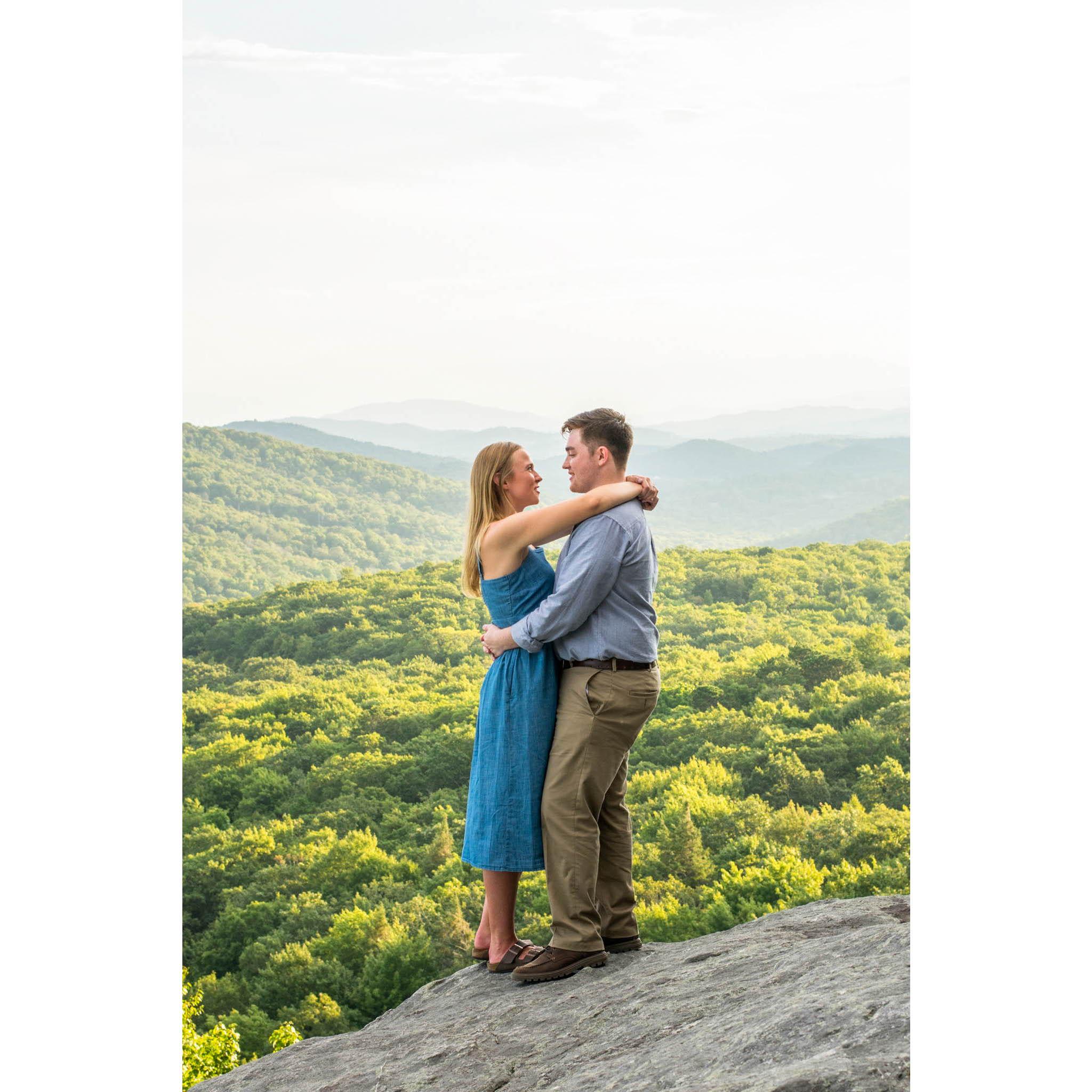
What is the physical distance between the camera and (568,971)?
2604 mm

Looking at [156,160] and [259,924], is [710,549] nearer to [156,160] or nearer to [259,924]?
[259,924]

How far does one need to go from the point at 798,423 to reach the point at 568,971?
1311 centimetres

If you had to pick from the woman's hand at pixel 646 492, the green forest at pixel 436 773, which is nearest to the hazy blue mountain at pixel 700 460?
the green forest at pixel 436 773

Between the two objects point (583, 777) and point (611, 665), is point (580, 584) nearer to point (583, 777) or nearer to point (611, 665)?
point (611, 665)

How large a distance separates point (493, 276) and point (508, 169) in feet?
4.31

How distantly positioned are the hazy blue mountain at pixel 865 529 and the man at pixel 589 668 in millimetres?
12980

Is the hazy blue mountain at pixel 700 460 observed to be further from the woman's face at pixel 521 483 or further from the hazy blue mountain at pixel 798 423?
the woman's face at pixel 521 483

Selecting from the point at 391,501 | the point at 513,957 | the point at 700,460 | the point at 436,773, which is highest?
the point at 700,460

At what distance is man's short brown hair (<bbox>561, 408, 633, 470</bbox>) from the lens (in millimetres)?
2650

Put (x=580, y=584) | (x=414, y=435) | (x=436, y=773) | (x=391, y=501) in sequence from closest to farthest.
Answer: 1. (x=580, y=584)
2. (x=436, y=773)
3. (x=414, y=435)
4. (x=391, y=501)

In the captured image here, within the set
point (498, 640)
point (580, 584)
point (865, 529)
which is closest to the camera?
point (580, 584)

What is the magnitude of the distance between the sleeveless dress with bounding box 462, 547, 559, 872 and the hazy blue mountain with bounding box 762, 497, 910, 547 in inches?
513

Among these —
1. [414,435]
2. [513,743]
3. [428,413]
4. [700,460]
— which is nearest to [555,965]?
[513,743]

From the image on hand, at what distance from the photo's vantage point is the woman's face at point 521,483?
107 inches
